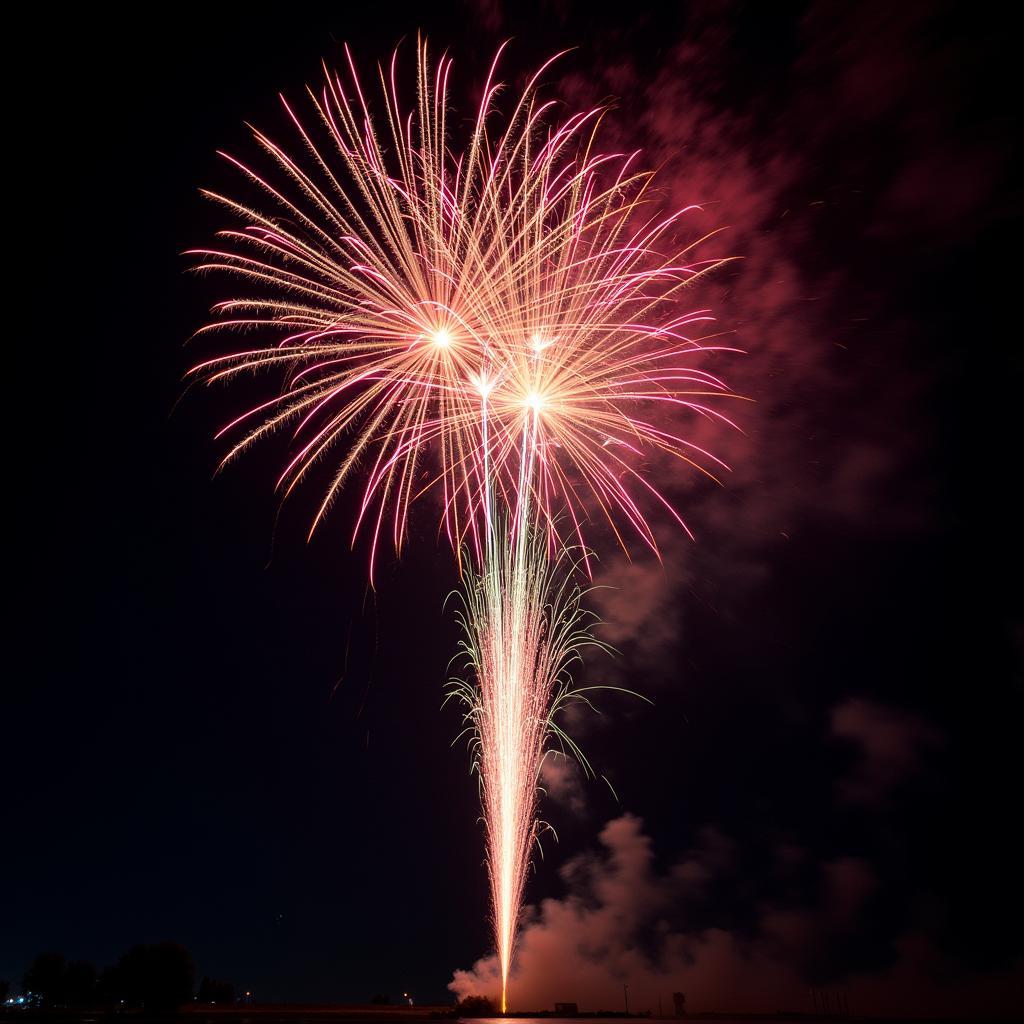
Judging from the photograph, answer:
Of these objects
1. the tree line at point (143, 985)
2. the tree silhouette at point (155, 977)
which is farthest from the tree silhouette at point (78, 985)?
the tree silhouette at point (155, 977)

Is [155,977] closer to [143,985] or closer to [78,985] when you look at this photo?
[143,985]

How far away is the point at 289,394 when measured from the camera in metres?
20.9

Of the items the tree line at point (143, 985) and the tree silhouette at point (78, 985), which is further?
the tree silhouette at point (78, 985)

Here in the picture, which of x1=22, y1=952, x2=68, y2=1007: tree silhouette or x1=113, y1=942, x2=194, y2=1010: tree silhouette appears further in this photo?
x1=22, y1=952, x2=68, y2=1007: tree silhouette

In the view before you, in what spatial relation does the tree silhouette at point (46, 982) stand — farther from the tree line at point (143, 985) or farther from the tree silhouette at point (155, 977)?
the tree silhouette at point (155, 977)

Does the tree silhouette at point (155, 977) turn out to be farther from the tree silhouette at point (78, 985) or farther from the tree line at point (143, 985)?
the tree silhouette at point (78, 985)

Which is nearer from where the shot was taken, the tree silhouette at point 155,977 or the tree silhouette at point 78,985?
the tree silhouette at point 155,977

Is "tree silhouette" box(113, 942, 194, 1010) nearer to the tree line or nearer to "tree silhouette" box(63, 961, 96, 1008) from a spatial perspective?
the tree line

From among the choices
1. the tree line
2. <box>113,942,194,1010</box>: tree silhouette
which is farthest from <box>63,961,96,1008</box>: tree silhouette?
<box>113,942,194,1010</box>: tree silhouette

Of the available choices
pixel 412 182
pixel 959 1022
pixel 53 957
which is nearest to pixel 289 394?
pixel 412 182

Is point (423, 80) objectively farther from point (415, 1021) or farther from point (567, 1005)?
point (567, 1005)

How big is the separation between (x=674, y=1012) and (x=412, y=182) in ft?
182

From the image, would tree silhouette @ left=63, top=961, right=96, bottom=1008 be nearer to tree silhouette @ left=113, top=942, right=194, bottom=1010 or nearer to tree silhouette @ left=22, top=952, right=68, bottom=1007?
tree silhouette @ left=22, top=952, right=68, bottom=1007

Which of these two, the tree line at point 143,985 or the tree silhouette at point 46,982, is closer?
the tree line at point 143,985
